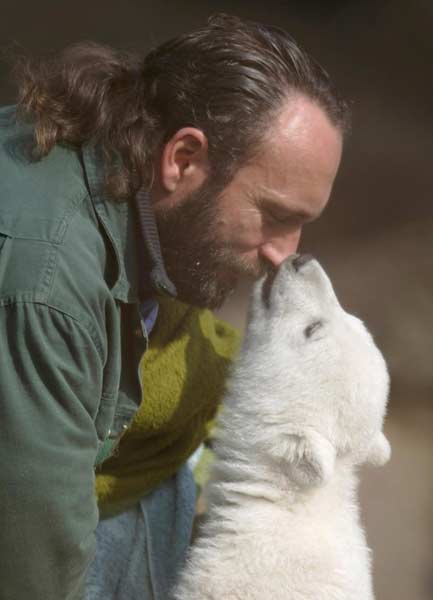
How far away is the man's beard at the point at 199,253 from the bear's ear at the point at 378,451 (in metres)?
0.59

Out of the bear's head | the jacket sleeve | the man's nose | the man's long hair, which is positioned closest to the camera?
the jacket sleeve

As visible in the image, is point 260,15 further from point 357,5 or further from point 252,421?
point 252,421

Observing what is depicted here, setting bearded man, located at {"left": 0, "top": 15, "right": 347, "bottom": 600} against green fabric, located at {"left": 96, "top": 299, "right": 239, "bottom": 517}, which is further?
green fabric, located at {"left": 96, "top": 299, "right": 239, "bottom": 517}

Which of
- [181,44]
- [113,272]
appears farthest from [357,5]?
[113,272]

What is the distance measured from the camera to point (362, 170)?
165 inches

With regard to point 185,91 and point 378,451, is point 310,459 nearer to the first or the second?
point 378,451

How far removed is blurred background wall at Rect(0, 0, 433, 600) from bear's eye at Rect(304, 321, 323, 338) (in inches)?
57.0

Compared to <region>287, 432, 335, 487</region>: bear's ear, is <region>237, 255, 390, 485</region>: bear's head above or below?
above

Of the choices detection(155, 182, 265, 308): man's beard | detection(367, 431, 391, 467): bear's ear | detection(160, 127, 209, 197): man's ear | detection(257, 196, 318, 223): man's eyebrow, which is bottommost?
detection(367, 431, 391, 467): bear's ear

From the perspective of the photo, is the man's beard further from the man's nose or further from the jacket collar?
the jacket collar

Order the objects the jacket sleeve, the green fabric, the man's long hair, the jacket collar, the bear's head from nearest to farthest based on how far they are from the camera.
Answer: the jacket sleeve
the jacket collar
the man's long hair
the bear's head
the green fabric

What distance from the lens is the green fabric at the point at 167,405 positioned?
109 inches

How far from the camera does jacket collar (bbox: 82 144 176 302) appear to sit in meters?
2.14

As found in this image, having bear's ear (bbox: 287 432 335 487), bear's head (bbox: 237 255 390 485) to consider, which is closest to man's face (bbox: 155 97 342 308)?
bear's head (bbox: 237 255 390 485)
